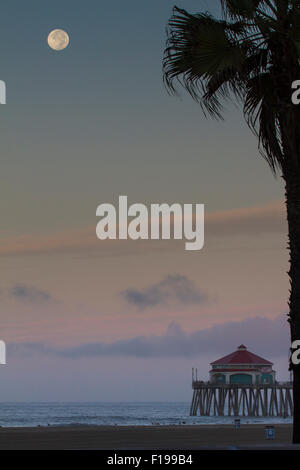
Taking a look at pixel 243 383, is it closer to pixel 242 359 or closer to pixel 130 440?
pixel 242 359

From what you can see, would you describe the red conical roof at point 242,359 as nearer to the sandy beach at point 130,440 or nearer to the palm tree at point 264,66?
the sandy beach at point 130,440

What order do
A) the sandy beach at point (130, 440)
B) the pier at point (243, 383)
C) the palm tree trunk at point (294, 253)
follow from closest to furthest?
the palm tree trunk at point (294, 253), the sandy beach at point (130, 440), the pier at point (243, 383)

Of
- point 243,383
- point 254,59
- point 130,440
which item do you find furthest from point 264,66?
point 243,383

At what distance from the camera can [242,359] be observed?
104688 mm

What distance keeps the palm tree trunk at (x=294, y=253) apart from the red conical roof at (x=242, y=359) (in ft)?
296

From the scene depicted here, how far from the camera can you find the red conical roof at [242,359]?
344 ft

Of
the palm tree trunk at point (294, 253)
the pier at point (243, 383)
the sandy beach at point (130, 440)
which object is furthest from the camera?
the pier at point (243, 383)

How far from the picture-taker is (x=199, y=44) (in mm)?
16547

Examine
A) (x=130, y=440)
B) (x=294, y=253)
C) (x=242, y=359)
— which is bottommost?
(x=130, y=440)

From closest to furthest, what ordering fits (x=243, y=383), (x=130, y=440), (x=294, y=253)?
(x=294, y=253) < (x=130, y=440) < (x=243, y=383)

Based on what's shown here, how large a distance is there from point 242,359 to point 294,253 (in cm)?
9056

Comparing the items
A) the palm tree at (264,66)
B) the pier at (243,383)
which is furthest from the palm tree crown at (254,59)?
the pier at (243,383)

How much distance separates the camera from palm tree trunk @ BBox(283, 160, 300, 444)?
15.5m

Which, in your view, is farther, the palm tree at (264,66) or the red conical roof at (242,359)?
the red conical roof at (242,359)
